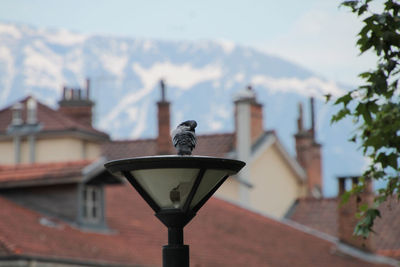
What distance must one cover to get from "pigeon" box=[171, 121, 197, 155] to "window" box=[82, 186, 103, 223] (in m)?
16.9

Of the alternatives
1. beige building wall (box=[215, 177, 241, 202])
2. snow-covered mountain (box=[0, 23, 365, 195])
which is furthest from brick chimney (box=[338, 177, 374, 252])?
snow-covered mountain (box=[0, 23, 365, 195])

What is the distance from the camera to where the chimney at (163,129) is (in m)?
38.9

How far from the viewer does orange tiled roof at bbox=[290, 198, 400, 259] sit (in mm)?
37375

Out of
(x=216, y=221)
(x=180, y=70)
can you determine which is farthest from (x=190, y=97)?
(x=216, y=221)

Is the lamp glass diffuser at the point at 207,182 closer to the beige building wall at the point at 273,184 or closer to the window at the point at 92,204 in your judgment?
the window at the point at 92,204

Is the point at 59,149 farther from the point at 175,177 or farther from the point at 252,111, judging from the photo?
the point at 175,177

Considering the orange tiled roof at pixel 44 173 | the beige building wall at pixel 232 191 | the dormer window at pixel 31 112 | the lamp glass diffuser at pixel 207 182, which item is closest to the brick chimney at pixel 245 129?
the beige building wall at pixel 232 191

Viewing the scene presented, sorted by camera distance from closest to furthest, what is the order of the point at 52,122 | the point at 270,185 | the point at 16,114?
the point at 52,122 → the point at 16,114 → the point at 270,185

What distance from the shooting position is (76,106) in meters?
42.3

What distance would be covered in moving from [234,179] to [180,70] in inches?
5838

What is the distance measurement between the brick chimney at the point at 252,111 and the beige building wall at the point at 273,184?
911mm

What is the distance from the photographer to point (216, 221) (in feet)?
102

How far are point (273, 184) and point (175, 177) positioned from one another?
118 feet

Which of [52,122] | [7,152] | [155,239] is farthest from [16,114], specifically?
[155,239]
